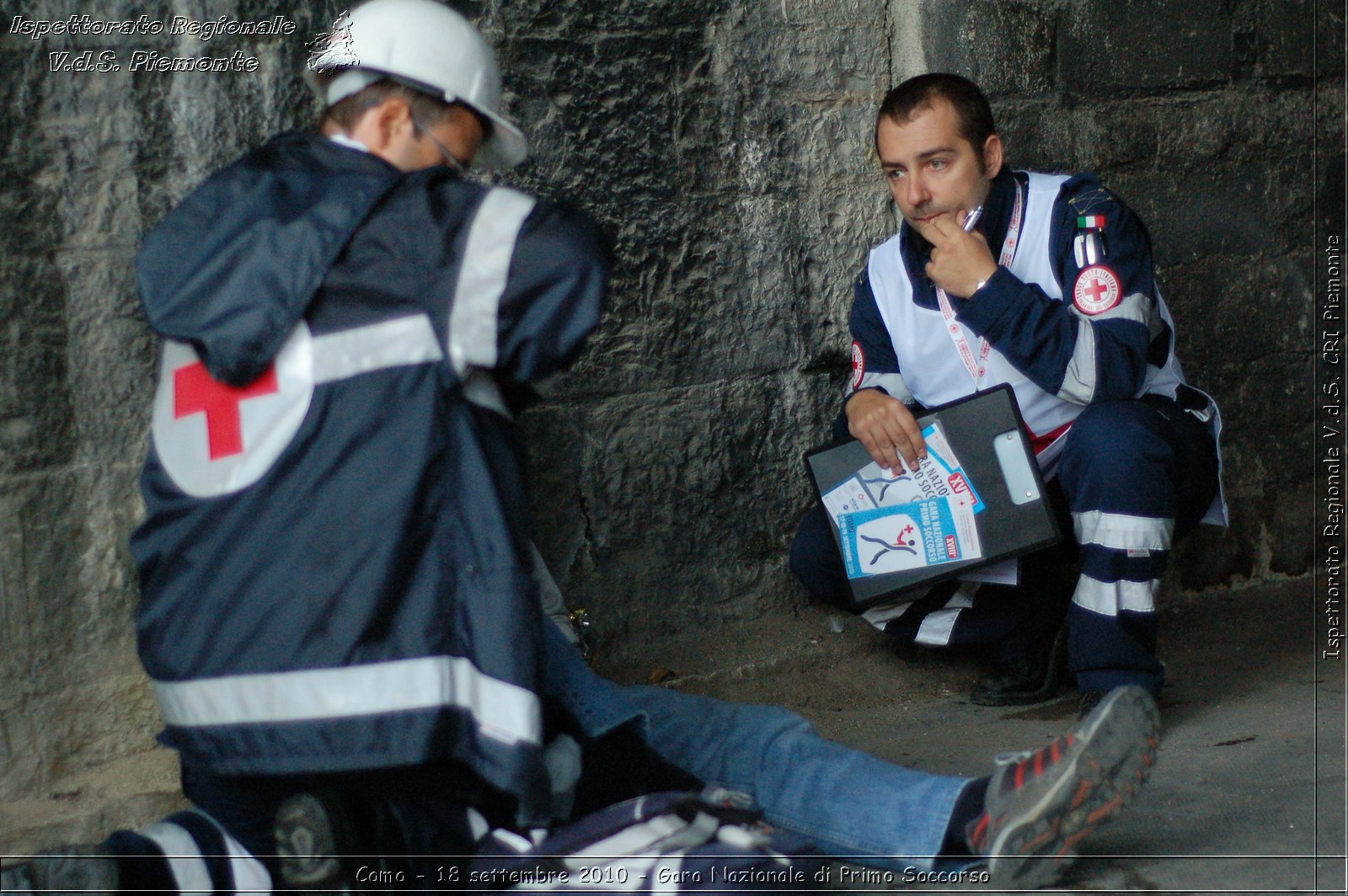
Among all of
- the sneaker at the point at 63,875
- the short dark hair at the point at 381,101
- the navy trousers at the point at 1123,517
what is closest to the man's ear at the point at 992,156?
the navy trousers at the point at 1123,517

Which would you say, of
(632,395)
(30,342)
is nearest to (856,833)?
(632,395)

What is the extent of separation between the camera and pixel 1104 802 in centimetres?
174

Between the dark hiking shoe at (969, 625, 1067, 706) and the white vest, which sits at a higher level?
the white vest

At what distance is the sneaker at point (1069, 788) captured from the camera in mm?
1726

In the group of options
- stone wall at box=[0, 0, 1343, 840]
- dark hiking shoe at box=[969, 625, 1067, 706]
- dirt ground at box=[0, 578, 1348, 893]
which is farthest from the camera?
dark hiking shoe at box=[969, 625, 1067, 706]

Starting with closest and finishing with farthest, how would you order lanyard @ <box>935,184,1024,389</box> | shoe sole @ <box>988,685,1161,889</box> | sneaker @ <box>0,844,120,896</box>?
sneaker @ <box>0,844,120,896</box> < shoe sole @ <box>988,685,1161,889</box> < lanyard @ <box>935,184,1024,389</box>

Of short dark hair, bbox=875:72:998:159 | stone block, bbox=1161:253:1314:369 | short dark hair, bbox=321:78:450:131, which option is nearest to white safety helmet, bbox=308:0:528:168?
short dark hair, bbox=321:78:450:131

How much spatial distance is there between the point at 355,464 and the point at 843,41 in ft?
5.98

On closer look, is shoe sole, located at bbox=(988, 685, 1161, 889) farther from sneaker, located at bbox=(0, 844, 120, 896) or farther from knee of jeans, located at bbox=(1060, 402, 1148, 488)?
sneaker, located at bbox=(0, 844, 120, 896)

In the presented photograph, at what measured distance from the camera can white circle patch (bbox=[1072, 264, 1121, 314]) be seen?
2547 mm

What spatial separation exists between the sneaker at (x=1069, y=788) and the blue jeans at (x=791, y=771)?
122 mm

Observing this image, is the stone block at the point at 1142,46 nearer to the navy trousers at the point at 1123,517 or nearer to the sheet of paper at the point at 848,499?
the navy trousers at the point at 1123,517

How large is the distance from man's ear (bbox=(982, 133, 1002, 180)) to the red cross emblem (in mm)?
1695

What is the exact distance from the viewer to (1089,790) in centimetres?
172
